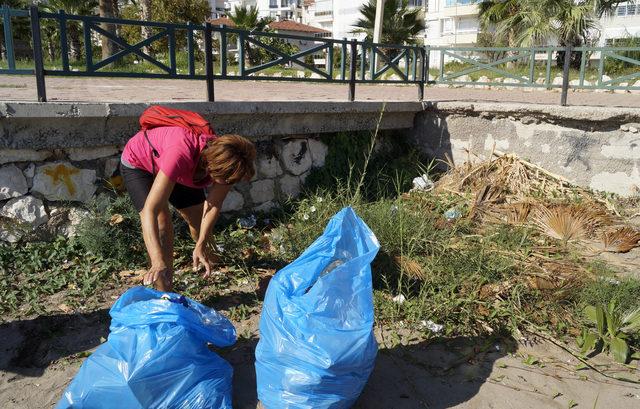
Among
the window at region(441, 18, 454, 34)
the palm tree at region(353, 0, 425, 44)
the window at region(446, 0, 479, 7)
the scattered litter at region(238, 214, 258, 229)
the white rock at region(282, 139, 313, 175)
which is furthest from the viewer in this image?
the window at region(441, 18, 454, 34)

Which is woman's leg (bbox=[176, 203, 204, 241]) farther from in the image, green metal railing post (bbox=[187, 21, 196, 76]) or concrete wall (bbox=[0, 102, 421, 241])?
green metal railing post (bbox=[187, 21, 196, 76])

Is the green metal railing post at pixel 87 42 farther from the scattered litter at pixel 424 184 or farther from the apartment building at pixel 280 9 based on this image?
the apartment building at pixel 280 9

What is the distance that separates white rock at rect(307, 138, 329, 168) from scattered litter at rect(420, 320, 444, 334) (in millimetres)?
2398

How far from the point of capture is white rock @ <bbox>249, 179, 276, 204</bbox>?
4918 millimetres

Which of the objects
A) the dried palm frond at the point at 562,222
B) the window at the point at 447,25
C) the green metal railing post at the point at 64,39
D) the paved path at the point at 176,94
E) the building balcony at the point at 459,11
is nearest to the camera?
the green metal railing post at the point at 64,39

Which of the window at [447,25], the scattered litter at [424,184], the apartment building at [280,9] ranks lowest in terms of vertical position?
the scattered litter at [424,184]

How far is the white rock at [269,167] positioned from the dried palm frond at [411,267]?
5.46 ft

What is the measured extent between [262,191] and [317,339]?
2765 millimetres

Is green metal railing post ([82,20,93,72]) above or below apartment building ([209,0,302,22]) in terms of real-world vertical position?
below

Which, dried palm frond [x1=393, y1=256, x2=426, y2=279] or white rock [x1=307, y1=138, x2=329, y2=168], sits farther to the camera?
white rock [x1=307, y1=138, x2=329, y2=168]

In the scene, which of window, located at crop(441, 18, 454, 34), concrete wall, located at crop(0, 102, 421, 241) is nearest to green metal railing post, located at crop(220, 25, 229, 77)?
A: concrete wall, located at crop(0, 102, 421, 241)

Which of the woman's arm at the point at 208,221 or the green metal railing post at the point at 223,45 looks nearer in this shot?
the woman's arm at the point at 208,221

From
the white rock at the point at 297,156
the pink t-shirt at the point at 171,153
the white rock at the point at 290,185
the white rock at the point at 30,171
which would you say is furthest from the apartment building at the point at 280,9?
the pink t-shirt at the point at 171,153

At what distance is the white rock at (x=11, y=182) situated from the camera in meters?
3.78
